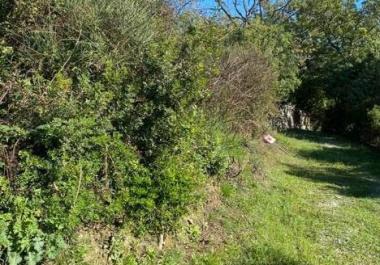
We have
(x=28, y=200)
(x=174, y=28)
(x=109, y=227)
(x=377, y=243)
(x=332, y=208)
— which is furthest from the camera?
(x=332, y=208)

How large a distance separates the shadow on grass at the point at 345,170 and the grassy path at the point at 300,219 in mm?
44

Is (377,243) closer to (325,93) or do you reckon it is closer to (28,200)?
(28,200)

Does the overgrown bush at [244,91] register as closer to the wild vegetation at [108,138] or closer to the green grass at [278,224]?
the green grass at [278,224]

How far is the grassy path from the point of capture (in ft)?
22.2

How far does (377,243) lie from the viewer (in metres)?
7.95

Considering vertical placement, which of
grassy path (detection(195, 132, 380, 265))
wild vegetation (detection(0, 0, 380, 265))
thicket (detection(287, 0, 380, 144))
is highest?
thicket (detection(287, 0, 380, 144))

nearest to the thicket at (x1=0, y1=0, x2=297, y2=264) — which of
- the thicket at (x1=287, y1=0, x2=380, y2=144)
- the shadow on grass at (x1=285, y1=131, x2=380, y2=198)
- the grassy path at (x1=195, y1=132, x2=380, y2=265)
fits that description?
the grassy path at (x1=195, y1=132, x2=380, y2=265)

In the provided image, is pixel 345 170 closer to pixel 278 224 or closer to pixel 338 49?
pixel 278 224

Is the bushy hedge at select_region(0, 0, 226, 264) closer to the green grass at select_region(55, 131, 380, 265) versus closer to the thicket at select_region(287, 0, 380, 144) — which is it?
the green grass at select_region(55, 131, 380, 265)

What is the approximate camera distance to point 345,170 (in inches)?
610

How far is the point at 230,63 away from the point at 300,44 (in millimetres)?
22137

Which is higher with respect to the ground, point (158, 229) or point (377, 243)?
point (158, 229)

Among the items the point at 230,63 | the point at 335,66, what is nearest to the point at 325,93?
the point at 335,66

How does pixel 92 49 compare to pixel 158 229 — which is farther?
pixel 92 49
